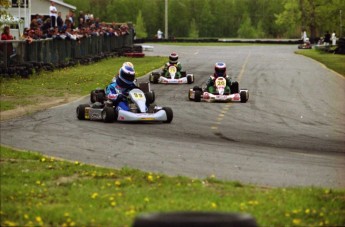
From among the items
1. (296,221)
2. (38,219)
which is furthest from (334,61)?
(38,219)

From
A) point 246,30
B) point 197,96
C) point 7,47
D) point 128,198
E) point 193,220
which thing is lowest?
point 197,96

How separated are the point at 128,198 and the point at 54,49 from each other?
2434cm

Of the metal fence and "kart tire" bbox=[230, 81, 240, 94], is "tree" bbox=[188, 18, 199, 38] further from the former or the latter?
"kart tire" bbox=[230, 81, 240, 94]

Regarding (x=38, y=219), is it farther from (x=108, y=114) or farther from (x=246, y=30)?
(x=246, y=30)

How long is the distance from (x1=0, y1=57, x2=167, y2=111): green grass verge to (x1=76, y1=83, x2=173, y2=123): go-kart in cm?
236

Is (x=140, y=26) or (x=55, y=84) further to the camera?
(x=140, y=26)

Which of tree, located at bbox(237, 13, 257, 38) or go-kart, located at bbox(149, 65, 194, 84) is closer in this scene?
go-kart, located at bbox(149, 65, 194, 84)

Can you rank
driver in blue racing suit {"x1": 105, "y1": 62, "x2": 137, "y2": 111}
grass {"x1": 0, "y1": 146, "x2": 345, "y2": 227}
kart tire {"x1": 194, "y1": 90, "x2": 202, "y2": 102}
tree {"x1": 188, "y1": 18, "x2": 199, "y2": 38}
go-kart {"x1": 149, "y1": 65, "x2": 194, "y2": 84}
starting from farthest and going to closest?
1. tree {"x1": 188, "y1": 18, "x2": 199, "y2": 38}
2. go-kart {"x1": 149, "y1": 65, "x2": 194, "y2": 84}
3. kart tire {"x1": 194, "y1": 90, "x2": 202, "y2": 102}
4. driver in blue racing suit {"x1": 105, "y1": 62, "x2": 137, "y2": 111}
5. grass {"x1": 0, "y1": 146, "x2": 345, "y2": 227}

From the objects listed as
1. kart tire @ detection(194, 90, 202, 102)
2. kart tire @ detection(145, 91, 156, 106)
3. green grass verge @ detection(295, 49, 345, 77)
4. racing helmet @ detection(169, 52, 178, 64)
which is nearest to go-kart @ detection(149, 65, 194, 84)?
racing helmet @ detection(169, 52, 178, 64)

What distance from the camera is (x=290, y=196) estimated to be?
10258mm

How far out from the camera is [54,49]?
33.8 m

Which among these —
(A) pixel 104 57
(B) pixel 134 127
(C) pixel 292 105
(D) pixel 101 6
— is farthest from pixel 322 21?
(B) pixel 134 127

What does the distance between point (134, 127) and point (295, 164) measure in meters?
5.08

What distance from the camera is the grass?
8.99 m
